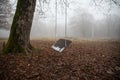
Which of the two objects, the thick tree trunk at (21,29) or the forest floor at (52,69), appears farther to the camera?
the thick tree trunk at (21,29)

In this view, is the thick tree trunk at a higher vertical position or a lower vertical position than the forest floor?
higher

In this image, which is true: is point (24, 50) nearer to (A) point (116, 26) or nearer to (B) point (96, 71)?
(B) point (96, 71)

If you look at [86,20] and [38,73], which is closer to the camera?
[38,73]

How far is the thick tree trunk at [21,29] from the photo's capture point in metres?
6.21

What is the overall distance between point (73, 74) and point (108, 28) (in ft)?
160

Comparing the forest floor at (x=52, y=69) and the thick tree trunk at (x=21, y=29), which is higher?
the thick tree trunk at (x=21, y=29)

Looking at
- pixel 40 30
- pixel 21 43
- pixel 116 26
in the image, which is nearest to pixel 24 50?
pixel 21 43

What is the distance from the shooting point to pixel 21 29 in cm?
626

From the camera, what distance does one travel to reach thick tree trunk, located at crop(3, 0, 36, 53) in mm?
6215

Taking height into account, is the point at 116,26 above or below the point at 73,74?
above

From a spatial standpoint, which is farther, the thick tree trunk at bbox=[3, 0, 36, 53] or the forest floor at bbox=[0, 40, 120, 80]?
the thick tree trunk at bbox=[3, 0, 36, 53]

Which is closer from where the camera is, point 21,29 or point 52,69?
point 52,69

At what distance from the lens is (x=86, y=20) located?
46250 millimetres

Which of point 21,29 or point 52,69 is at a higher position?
point 21,29
